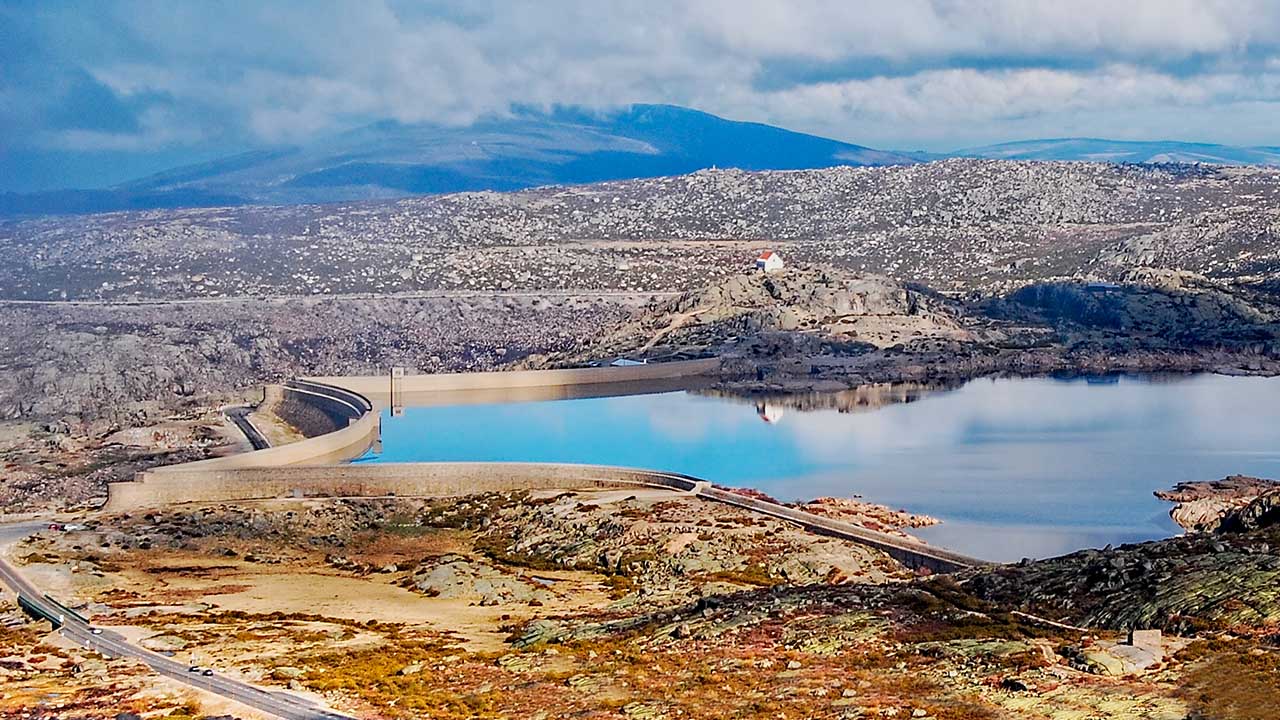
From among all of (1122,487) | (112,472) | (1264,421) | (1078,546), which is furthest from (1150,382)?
(112,472)

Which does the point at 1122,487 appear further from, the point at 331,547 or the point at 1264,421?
the point at 331,547

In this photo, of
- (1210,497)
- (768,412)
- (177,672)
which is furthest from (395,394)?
(177,672)

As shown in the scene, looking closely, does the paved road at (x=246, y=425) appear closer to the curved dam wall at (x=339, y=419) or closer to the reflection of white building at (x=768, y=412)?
the curved dam wall at (x=339, y=419)

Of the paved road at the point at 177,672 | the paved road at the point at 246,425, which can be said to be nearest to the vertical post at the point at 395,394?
the paved road at the point at 246,425

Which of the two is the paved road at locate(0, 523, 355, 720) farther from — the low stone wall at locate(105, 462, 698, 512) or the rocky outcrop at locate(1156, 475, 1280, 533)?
the rocky outcrop at locate(1156, 475, 1280, 533)

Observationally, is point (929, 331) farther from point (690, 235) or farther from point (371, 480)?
point (690, 235)

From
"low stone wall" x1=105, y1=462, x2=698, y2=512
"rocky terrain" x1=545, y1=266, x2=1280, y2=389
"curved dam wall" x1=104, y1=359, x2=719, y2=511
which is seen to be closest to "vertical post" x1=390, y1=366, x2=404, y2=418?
"curved dam wall" x1=104, y1=359, x2=719, y2=511
